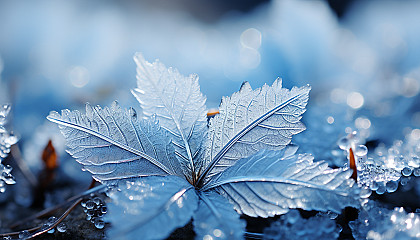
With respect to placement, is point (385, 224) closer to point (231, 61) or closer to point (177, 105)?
point (177, 105)

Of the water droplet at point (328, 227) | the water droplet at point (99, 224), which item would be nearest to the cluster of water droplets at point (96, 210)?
the water droplet at point (99, 224)

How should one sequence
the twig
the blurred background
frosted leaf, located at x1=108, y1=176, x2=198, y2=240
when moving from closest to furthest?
frosted leaf, located at x1=108, y1=176, x2=198, y2=240 → the twig → the blurred background

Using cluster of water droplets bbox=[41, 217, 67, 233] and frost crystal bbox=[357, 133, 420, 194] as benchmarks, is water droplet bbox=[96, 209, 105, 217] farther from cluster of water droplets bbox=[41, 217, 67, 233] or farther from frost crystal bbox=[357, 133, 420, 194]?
frost crystal bbox=[357, 133, 420, 194]

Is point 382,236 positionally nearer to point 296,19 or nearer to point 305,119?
point 305,119

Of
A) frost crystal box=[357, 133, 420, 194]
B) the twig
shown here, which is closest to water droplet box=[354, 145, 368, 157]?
frost crystal box=[357, 133, 420, 194]

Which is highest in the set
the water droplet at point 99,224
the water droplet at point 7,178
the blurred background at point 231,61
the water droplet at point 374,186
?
the blurred background at point 231,61

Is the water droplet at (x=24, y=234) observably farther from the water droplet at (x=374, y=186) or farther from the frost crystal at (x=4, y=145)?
the water droplet at (x=374, y=186)

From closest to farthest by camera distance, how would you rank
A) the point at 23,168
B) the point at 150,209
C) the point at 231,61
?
the point at 150,209, the point at 23,168, the point at 231,61

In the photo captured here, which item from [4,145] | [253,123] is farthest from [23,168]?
[253,123]
